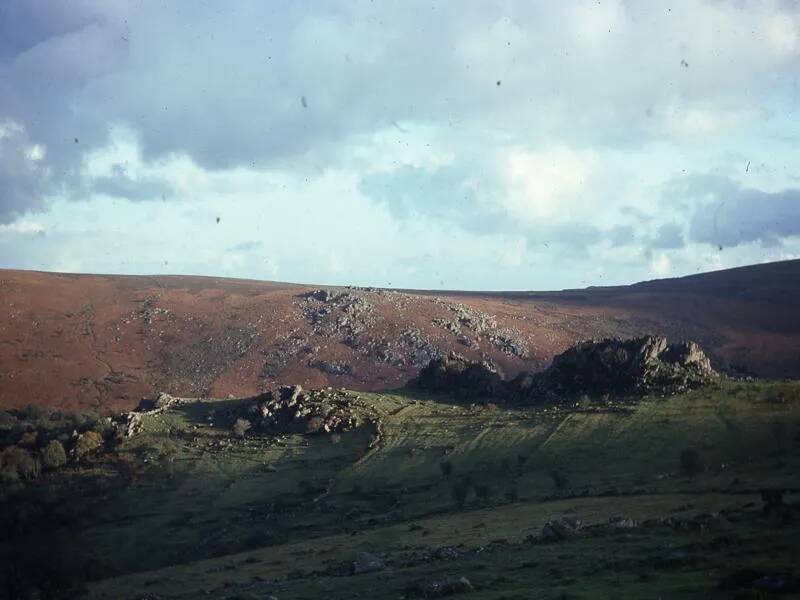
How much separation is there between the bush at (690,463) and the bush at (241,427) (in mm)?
29715

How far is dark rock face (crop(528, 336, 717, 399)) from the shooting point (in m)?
53.0

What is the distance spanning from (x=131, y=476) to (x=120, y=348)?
40025 mm

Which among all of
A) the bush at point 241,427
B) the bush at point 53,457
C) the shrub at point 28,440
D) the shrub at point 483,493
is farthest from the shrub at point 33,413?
the shrub at point 483,493

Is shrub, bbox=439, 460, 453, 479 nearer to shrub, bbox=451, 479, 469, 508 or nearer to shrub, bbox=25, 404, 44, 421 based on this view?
shrub, bbox=451, 479, 469, 508

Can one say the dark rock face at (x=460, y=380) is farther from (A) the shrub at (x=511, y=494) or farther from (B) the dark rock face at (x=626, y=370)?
(A) the shrub at (x=511, y=494)

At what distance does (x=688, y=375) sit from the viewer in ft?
174

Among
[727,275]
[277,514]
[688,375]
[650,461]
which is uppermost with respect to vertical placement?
[727,275]

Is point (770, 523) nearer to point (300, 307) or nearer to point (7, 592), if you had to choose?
point (7, 592)

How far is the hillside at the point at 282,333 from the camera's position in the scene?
8012 centimetres

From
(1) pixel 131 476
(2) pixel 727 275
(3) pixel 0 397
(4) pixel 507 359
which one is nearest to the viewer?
(1) pixel 131 476

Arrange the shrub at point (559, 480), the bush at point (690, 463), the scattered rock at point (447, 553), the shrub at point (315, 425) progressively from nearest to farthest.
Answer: the scattered rock at point (447, 553) < the bush at point (690, 463) < the shrub at point (559, 480) < the shrub at point (315, 425)

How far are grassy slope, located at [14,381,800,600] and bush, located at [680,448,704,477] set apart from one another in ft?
2.44

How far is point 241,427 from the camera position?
5519cm

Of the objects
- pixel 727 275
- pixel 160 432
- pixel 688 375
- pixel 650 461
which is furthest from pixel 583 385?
pixel 727 275
